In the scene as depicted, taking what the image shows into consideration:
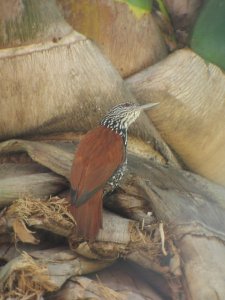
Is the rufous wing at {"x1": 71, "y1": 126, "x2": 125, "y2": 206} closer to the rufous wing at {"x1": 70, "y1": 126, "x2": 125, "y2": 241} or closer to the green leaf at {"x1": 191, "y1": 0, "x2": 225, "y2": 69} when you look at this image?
the rufous wing at {"x1": 70, "y1": 126, "x2": 125, "y2": 241}

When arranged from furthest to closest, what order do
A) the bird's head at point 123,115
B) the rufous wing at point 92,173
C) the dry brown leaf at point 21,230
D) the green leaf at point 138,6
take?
the green leaf at point 138,6, the bird's head at point 123,115, the rufous wing at point 92,173, the dry brown leaf at point 21,230

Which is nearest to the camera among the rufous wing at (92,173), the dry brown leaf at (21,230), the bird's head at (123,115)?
the dry brown leaf at (21,230)

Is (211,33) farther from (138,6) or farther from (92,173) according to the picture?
(92,173)

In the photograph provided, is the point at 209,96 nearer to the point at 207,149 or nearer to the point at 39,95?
the point at 207,149

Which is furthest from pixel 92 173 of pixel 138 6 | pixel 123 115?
pixel 138 6

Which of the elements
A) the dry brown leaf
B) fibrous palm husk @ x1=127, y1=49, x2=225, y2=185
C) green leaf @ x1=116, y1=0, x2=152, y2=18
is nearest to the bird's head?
fibrous palm husk @ x1=127, y1=49, x2=225, y2=185

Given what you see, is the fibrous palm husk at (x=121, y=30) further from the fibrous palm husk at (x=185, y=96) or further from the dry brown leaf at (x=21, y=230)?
the dry brown leaf at (x=21, y=230)

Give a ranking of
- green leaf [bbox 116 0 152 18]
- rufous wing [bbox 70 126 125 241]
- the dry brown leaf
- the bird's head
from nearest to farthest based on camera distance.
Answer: the dry brown leaf, rufous wing [bbox 70 126 125 241], the bird's head, green leaf [bbox 116 0 152 18]

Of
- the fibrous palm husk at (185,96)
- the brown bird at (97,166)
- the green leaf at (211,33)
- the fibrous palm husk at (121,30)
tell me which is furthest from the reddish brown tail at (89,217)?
the green leaf at (211,33)
